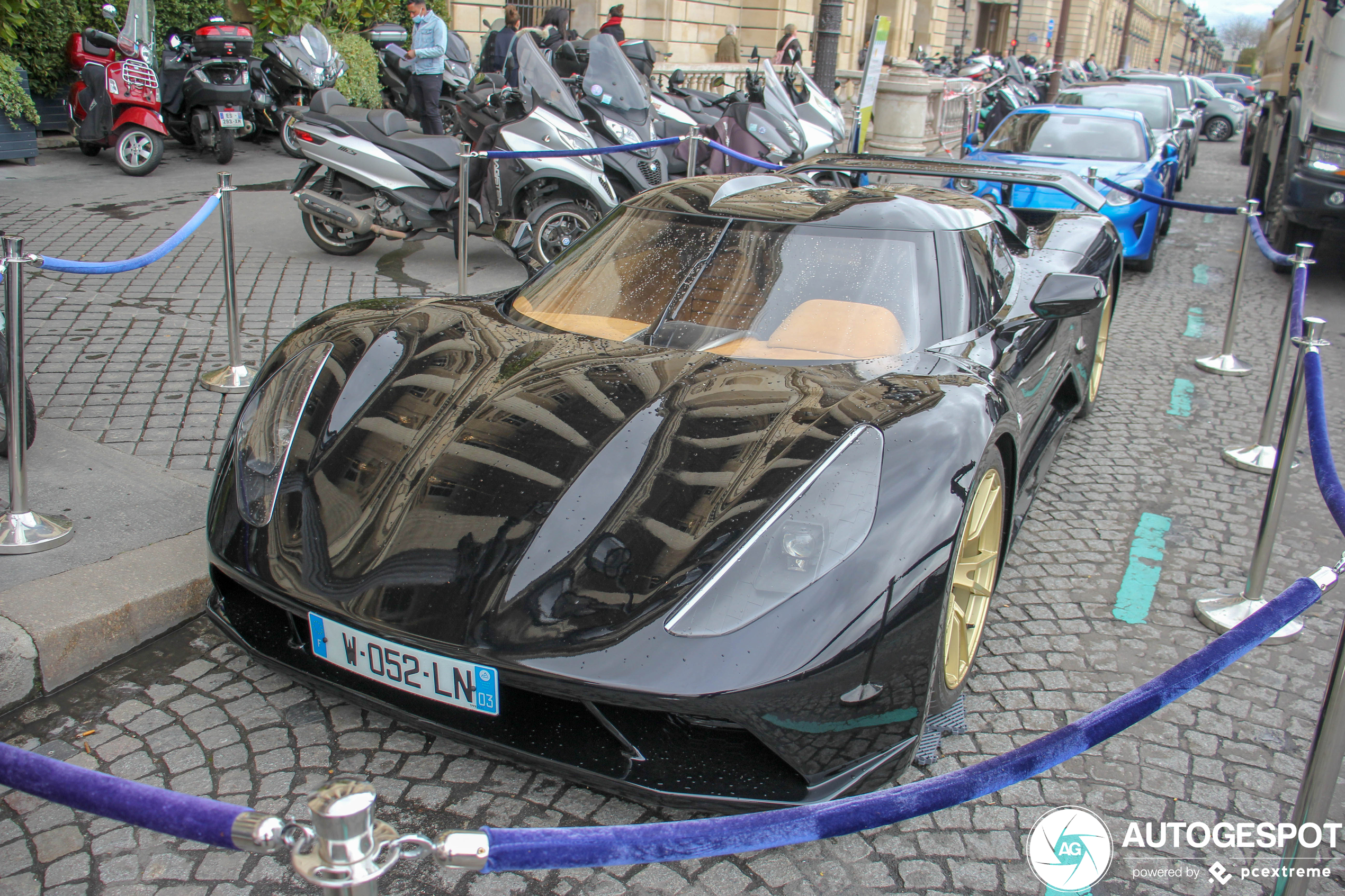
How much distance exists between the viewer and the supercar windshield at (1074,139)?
28.8 feet

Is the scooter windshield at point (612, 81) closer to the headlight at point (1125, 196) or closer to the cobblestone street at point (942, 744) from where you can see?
the headlight at point (1125, 196)

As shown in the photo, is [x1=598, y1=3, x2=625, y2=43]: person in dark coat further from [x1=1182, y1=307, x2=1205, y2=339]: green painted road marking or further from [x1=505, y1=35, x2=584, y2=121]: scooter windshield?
[x1=1182, y1=307, x2=1205, y2=339]: green painted road marking

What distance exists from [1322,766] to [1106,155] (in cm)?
827

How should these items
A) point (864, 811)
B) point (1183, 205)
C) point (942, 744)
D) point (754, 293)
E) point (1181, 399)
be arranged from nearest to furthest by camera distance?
1. point (864, 811)
2. point (942, 744)
3. point (754, 293)
4. point (1181, 399)
5. point (1183, 205)

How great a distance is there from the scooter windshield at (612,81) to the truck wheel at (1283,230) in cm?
541

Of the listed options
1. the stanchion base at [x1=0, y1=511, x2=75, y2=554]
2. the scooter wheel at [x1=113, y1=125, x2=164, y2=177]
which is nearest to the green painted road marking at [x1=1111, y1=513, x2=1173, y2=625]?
the stanchion base at [x1=0, y1=511, x2=75, y2=554]

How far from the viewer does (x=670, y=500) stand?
6.91 ft

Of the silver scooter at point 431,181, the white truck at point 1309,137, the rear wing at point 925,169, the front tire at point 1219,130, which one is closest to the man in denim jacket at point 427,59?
the silver scooter at point 431,181

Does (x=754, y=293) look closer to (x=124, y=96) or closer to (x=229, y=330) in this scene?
(x=229, y=330)

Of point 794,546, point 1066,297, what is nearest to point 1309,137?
point 1066,297

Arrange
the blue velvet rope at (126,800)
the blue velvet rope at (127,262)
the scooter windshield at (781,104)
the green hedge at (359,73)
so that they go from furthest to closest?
the green hedge at (359,73), the scooter windshield at (781,104), the blue velvet rope at (127,262), the blue velvet rope at (126,800)

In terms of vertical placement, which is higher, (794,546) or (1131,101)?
(1131,101)

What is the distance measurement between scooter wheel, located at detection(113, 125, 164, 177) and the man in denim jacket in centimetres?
269

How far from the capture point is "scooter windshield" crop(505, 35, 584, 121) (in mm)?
7078
